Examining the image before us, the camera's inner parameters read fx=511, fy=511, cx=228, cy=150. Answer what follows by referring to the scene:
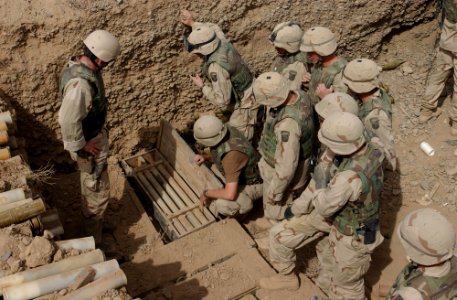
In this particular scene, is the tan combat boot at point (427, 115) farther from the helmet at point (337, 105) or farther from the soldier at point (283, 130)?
the helmet at point (337, 105)

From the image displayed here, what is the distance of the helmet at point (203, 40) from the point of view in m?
6.46

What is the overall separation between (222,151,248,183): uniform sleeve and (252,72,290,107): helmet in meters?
0.75

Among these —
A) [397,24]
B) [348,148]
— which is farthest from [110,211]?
[397,24]

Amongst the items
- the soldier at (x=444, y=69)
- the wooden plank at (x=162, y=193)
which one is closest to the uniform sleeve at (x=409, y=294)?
the wooden plank at (x=162, y=193)

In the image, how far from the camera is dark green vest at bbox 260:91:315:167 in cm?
570

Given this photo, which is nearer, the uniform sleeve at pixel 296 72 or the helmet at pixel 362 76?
the helmet at pixel 362 76

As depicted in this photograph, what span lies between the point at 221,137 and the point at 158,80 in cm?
183

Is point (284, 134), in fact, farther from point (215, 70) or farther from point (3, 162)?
point (3, 162)

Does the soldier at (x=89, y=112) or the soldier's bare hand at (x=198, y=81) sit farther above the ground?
the soldier at (x=89, y=112)

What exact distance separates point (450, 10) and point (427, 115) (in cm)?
175

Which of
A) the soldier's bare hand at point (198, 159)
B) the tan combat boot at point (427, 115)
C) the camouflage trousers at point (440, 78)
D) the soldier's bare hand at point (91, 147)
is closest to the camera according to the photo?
the soldier's bare hand at point (91, 147)

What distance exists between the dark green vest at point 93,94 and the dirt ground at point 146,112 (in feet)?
4.17

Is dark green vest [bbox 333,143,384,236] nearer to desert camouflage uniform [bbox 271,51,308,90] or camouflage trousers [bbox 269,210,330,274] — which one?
Result: camouflage trousers [bbox 269,210,330,274]

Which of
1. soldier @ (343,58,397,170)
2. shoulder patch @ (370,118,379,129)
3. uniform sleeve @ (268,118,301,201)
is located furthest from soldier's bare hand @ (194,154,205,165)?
shoulder patch @ (370,118,379,129)
